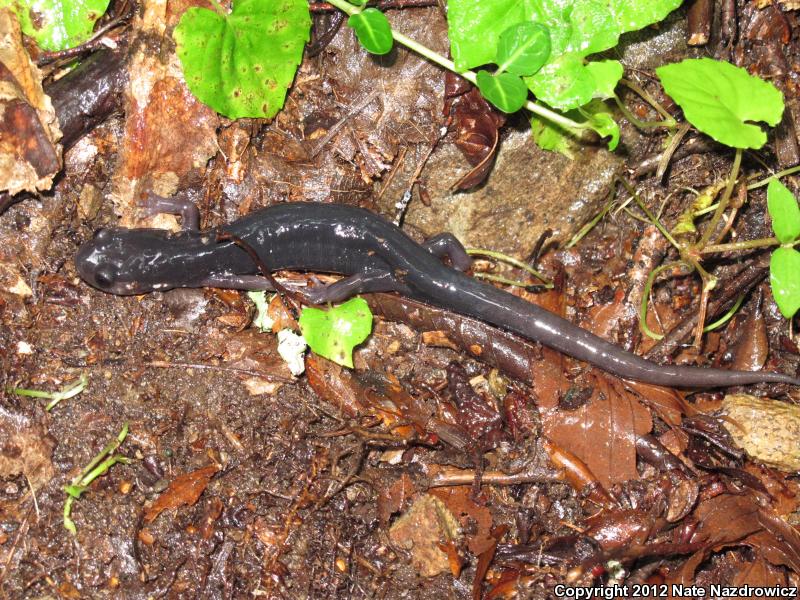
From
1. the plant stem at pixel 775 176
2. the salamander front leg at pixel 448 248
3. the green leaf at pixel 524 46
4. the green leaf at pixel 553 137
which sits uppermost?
the green leaf at pixel 524 46

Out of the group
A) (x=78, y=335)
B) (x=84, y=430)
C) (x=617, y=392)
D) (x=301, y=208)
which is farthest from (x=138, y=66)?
(x=617, y=392)

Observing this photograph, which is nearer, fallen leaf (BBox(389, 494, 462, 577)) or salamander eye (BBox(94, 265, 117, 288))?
fallen leaf (BBox(389, 494, 462, 577))

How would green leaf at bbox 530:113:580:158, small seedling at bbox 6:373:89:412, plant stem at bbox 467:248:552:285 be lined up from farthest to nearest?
plant stem at bbox 467:248:552:285 → green leaf at bbox 530:113:580:158 → small seedling at bbox 6:373:89:412

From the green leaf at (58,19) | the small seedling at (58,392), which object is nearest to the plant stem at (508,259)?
the small seedling at (58,392)

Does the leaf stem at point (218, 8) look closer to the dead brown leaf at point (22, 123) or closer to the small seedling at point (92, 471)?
the dead brown leaf at point (22, 123)

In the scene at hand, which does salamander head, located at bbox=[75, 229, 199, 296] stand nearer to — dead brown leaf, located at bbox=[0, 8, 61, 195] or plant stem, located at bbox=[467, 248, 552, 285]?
dead brown leaf, located at bbox=[0, 8, 61, 195]

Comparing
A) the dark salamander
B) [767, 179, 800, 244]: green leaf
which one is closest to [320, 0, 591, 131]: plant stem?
the dark salamander

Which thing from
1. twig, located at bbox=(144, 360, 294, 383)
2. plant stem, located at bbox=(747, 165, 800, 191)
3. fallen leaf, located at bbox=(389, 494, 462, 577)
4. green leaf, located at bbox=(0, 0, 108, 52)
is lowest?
fallen leaf, located at bbox=(389, 494, 462, 577)
